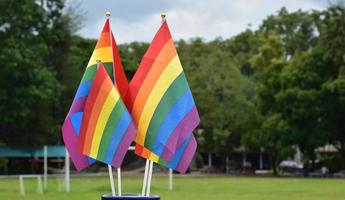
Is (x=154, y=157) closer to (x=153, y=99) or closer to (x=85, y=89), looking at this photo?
(x=153, y=99)

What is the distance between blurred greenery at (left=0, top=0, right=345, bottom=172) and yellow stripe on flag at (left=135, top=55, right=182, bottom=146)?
3983 centimetres

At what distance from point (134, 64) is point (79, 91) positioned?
53541 millimetres

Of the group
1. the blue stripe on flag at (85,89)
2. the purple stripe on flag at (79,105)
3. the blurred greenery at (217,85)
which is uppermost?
the blurred greenery at (217,85)

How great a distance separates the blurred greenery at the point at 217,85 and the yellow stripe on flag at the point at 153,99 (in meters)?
39.8

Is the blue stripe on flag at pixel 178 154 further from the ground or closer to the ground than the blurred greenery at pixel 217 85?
closer to the ground

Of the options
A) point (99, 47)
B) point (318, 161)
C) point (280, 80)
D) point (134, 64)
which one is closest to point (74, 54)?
point (134, 64)

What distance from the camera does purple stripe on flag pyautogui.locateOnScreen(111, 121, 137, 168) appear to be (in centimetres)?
885

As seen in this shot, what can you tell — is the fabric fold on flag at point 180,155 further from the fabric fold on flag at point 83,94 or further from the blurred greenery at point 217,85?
the blurred greenery at point 217,85

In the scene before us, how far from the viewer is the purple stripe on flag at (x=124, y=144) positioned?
8.85 meters

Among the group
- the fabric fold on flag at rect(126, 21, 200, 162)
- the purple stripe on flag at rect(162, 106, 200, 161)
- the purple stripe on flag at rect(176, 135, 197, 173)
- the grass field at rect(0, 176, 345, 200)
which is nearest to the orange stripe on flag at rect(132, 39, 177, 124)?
the fabric fold on flag at rect(126, 21, 200, 162)

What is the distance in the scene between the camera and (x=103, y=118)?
8906 mm

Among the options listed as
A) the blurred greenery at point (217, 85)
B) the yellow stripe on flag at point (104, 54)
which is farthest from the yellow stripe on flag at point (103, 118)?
the blurred greenery at point (217, 85)

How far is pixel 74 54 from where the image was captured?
200 ft

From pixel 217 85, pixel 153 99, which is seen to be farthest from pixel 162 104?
pixel 217 85
